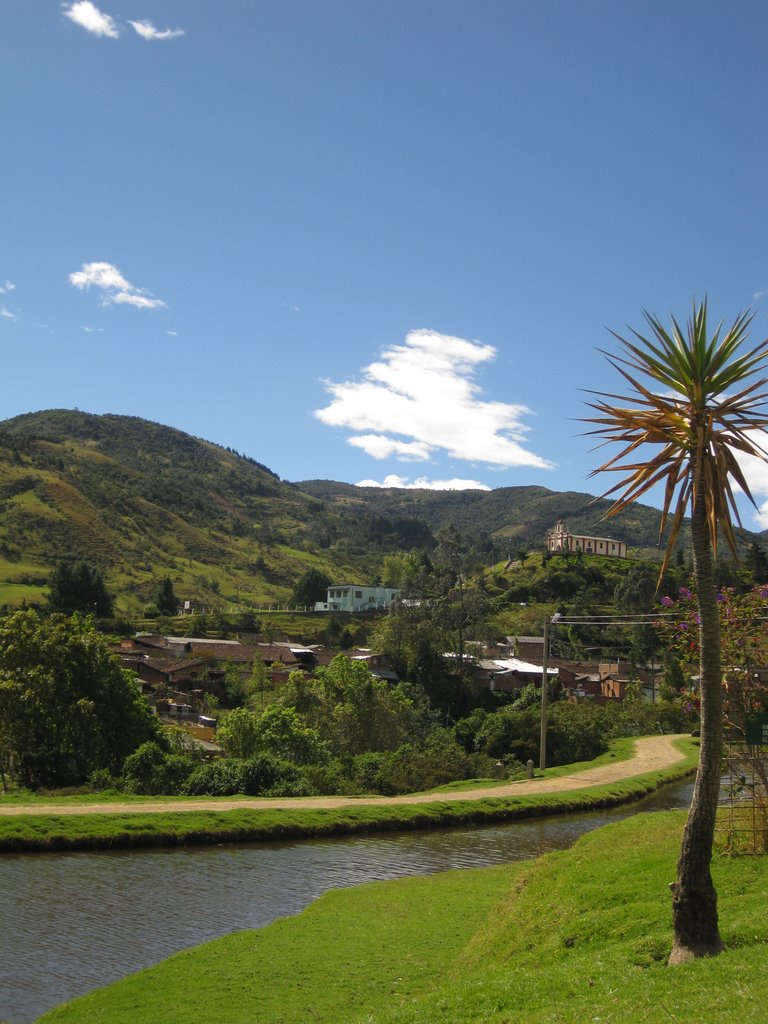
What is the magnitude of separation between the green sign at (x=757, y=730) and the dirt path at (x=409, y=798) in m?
20.2

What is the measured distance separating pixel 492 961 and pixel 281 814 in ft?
57.4

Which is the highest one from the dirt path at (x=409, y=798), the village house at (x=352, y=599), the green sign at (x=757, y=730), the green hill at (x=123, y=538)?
the green hill at (x=123, y=538)

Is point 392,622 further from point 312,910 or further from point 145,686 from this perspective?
point 312,910

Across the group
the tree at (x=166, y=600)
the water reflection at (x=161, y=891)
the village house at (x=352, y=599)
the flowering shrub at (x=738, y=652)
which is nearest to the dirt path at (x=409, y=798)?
the water reflection at (x=161, y=891)

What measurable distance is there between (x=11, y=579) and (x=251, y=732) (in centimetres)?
7775

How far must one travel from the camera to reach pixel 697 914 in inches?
422

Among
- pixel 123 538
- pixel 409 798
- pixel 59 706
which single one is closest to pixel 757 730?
pixel 409 798

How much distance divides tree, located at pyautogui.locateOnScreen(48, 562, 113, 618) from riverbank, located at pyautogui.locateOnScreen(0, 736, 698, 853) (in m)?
66.5

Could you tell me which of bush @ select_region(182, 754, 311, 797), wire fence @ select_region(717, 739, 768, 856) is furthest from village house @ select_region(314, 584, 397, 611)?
wire fence @ select_region(717, 739, 768, 856)

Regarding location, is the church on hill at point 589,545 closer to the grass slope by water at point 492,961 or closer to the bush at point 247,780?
the bush at point 247,780

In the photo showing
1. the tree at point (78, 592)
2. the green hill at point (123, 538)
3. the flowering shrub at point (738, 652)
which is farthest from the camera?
the green hill at point (123, 538)

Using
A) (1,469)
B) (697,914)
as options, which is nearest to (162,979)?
(697,914)

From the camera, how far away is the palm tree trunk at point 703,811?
1070 centimetres

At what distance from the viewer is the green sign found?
1566 cm
